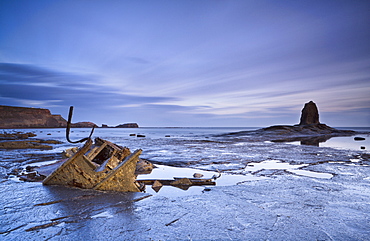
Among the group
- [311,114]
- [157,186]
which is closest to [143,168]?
[157,186]

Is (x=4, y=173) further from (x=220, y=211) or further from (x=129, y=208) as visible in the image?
(x=220, y=211)

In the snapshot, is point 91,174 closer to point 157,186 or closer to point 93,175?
point 93,175

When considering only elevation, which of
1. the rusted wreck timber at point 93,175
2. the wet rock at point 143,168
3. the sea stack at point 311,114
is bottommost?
the wet rock at point 143,168

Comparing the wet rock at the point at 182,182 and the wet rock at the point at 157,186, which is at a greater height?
the wet rock at the point at 182,182

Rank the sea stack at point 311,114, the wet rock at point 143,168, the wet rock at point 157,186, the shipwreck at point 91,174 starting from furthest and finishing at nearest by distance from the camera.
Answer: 1. the sea stack at point 311,114
2. the wet rock at point 143,168
3. the wet rock at point 157,186
4. the shipwreck at point 91,174

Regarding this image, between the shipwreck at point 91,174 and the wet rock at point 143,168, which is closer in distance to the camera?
the shipwreck at point 91,174

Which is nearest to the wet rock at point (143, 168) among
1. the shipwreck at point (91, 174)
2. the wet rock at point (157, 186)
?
the wet rock at point (157, 186)

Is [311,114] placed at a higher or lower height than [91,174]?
higher

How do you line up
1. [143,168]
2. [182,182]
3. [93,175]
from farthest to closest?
[143,168] < [182,182] < [93,175]

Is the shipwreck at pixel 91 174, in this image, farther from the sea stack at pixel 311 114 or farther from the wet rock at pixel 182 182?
the sea stack at pixel 311 114

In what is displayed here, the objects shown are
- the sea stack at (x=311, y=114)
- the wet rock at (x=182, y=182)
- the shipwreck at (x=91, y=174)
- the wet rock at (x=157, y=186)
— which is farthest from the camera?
the sea stack at (x=311, y=114)

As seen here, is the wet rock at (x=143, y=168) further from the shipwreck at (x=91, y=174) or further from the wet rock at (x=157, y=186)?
the shipwreck at (x=91, y=174)

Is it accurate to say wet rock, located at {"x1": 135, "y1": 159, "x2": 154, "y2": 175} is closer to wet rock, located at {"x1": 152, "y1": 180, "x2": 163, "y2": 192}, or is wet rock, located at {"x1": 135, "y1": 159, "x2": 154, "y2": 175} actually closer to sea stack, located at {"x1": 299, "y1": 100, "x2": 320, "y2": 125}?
wet rock, located at {"x1": 152, "y1": 180, "x2": 163, "y2": 192}

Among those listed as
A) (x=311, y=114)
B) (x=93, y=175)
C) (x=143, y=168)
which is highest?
(x=311, y=114)
